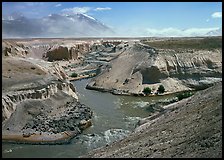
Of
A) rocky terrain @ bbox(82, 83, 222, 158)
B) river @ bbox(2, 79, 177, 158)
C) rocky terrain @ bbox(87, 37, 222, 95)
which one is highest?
rocky terrain @ bbox(87, 37, 222, 95)

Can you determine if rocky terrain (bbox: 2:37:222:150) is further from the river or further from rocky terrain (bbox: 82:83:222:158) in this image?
rocky terrain (bbox: 82:83:222:158)

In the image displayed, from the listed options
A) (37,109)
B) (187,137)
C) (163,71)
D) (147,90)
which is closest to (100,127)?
(37,109)

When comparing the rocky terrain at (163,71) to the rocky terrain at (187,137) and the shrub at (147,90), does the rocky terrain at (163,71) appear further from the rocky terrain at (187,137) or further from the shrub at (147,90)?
the rocky terrain at (187,137)

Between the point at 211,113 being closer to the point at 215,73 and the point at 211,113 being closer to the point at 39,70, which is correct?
the point at 39,70

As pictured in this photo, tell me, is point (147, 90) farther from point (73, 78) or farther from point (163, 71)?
point (73, 78)

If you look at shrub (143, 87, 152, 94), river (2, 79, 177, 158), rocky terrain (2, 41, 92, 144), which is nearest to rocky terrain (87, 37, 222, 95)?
shrub (143, 87, 152, 94)
